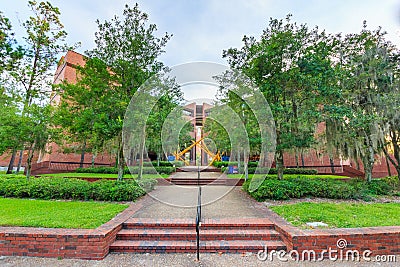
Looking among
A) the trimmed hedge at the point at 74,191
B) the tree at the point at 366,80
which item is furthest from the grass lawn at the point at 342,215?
the trimmed hedge at the point at 74,191

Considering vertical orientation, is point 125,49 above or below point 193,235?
above

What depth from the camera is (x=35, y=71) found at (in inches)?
373

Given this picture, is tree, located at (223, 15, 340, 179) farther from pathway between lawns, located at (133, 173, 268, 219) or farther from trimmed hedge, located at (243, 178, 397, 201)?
pathway between lawns, located at (133, 173, 268, 219)

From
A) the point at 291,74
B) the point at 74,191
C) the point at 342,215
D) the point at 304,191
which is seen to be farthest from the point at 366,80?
the point at 74,191

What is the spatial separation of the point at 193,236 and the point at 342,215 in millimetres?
3315

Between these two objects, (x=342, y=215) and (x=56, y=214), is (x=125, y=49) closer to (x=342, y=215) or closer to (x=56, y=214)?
(x=56, y=214)

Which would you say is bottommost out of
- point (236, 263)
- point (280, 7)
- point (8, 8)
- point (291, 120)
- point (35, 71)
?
point (236, 263)

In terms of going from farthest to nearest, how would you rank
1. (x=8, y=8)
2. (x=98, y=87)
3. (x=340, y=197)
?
(x=8, y=8) → (x=98, y=87) → (x=340, y=197)

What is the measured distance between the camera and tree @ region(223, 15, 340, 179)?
6449 millimetres

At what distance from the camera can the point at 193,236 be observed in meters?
3.64

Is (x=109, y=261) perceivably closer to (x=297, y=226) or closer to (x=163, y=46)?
(x=297, y=226)

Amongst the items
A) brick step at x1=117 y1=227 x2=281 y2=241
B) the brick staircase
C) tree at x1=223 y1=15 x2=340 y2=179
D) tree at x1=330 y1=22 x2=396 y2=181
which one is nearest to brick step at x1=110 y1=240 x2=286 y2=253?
the brick staircase

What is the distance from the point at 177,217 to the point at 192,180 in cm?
539

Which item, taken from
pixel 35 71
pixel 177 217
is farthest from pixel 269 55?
pixel 35 71
